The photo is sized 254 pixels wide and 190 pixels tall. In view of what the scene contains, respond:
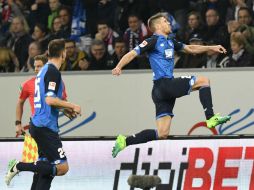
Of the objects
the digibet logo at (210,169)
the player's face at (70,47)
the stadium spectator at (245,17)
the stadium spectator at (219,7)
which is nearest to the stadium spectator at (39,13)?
the player's face at (70,47)

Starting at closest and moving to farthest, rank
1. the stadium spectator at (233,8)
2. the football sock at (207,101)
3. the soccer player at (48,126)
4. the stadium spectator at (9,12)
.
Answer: the soccer player at (48,126), the football sock at (207,101), the stadium spectator at (233,8), the stadium spectator at (9,12)

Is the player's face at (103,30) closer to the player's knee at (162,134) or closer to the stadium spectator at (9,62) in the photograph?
the stadium spectator at (9,62)

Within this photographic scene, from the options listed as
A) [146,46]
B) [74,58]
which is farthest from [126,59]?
[74,58]

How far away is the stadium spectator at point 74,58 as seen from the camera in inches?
597

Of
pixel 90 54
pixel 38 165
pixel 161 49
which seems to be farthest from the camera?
pixel 90 54

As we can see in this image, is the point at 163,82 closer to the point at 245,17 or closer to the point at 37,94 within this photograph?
the point at 37,94

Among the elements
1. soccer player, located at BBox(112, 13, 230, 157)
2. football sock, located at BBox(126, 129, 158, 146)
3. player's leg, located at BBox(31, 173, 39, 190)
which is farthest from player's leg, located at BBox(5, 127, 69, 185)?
football sock, located at BBox(126, 129, 158, 146)

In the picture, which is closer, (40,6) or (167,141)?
(167,141)

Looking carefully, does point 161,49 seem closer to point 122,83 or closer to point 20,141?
point 20,141

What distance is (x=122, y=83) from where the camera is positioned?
15.2 metres

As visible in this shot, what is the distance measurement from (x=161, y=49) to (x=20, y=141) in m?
2.11

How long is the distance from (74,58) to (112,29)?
757mm

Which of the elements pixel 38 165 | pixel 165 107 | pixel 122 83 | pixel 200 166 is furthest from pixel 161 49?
pixel 122 83

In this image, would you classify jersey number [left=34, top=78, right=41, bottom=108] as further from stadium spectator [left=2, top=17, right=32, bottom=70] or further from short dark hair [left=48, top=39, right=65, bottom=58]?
stadium spectator [left=2, top=17, right=32, bottom=70]
